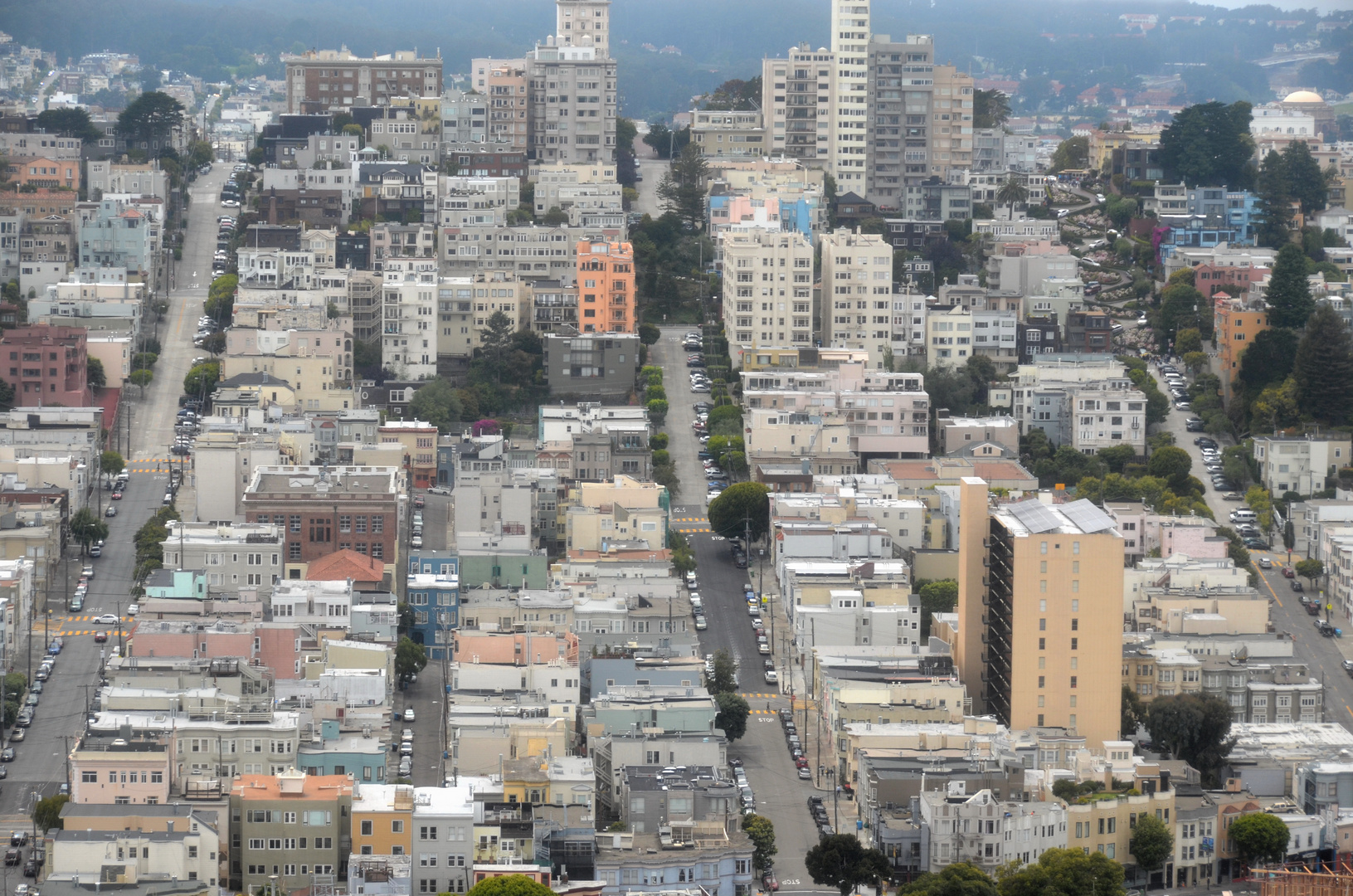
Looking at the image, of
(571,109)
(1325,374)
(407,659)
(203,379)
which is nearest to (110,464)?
(203,379)

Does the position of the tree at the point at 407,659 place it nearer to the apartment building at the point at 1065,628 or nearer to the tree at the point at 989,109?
the apartment building at the point at 1065,628

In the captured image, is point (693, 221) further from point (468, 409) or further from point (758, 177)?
point (468, 409)

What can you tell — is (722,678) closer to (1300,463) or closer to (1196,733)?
(1196,733)

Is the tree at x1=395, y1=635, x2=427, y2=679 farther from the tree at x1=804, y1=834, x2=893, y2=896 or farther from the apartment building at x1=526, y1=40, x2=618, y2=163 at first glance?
the apartment building at x1=526, y1=40, x2=618, y2=163

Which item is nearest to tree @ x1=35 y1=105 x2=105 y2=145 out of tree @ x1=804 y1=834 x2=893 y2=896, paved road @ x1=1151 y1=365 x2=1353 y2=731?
paved road @ x1=1151 y1=365 x2=1353 y2=731

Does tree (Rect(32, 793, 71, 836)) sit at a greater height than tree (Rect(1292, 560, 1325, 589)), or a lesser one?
lesser


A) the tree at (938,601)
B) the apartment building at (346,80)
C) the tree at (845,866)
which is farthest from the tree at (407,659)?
the apartment building at (346,80)
